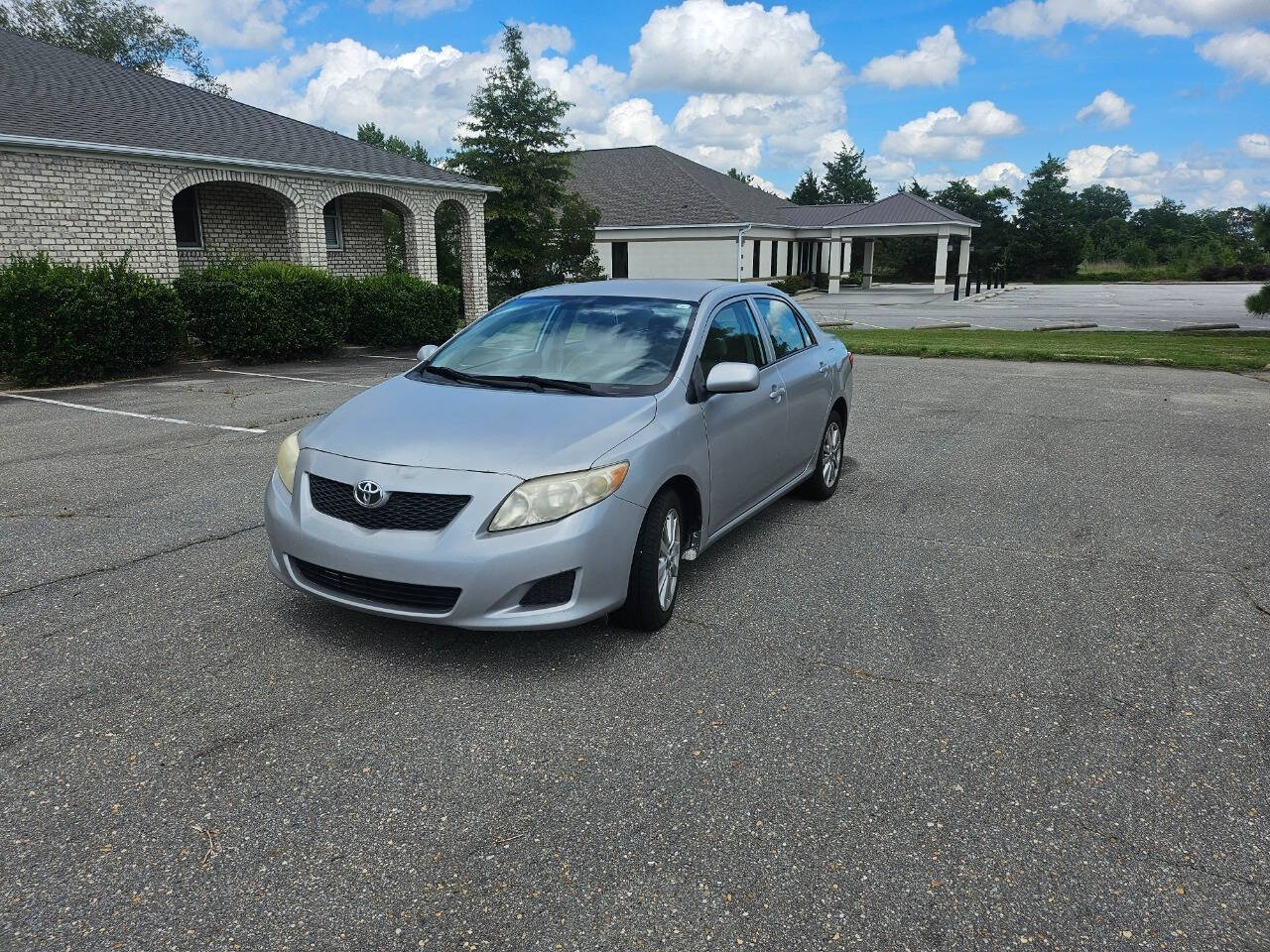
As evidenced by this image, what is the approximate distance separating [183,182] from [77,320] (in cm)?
605

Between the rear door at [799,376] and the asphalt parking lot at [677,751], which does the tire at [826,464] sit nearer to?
the rear door at [799,376]

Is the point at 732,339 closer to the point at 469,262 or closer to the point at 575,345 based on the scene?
the point at 575,345

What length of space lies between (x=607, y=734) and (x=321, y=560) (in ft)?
4.71

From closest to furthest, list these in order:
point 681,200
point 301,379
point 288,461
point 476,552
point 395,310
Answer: point 476,552, point 288,461, point 301,379, point 395,310, point 681,200

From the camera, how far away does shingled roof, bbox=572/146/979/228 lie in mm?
43562

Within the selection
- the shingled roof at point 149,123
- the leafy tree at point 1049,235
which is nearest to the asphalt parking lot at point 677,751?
the shingled roof at point 149,123

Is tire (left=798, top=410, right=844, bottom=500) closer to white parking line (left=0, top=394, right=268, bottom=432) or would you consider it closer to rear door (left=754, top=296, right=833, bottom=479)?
rear door (left=754, top=296, right=833, bottom=479)

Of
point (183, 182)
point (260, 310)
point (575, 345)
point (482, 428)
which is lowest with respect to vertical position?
point (482, 428)

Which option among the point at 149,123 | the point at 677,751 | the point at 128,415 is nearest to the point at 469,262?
the point at 149,123

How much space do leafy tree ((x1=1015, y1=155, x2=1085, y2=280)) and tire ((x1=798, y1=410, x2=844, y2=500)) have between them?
6797cm

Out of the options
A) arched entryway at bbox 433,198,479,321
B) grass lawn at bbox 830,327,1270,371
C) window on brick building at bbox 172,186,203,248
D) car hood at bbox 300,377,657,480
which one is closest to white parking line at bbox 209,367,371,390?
window on brick building at bbox 172,186,203,248

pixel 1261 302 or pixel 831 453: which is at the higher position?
pixel 1261 302

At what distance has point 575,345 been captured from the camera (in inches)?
201

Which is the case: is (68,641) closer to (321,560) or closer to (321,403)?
(321,560)
